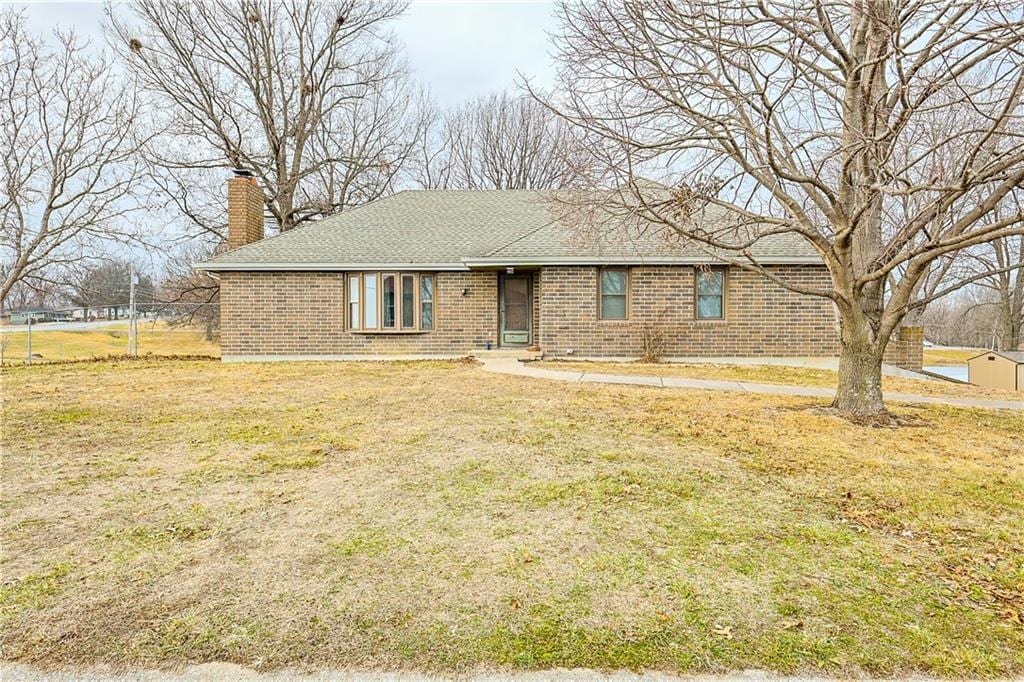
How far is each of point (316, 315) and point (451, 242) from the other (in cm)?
404

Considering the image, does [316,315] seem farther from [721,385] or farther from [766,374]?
[766,374]

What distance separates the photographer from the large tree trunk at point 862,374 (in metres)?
7.74

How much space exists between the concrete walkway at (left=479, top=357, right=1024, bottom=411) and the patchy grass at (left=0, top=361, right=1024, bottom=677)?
2.00 meters

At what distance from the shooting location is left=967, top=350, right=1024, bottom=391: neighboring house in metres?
15.7

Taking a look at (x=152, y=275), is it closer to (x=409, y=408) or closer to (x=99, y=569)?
(x=409, y=408)

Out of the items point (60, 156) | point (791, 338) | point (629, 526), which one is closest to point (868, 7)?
point (629, 526)

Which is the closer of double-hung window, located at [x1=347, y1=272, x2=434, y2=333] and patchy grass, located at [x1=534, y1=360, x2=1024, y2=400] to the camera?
patchy grass, located at [x1=534, y1=360, x2=1024, y2=400]

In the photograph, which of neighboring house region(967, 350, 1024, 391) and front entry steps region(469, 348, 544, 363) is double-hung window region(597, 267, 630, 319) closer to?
front entry steps region(469, 348, 544, 363)

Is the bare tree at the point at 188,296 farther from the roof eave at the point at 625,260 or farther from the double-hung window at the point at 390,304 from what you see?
the roof eave at the point at 625,260

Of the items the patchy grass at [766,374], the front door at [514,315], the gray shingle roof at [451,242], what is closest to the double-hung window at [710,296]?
the gray shingle roof at [451,242]

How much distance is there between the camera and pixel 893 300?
7445 millimetres

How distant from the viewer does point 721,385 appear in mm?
10570

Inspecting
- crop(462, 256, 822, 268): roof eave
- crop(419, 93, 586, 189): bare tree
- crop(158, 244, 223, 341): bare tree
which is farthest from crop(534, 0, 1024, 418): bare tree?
crop(419, 93, 586, 189): bare tree

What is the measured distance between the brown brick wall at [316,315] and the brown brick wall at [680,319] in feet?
6.21
